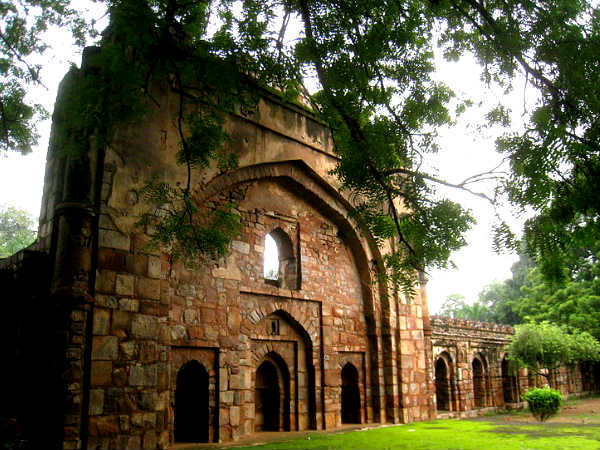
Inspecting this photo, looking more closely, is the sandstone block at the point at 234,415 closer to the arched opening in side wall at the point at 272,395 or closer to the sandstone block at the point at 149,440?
the arched opening in side wall at the point at 272,395

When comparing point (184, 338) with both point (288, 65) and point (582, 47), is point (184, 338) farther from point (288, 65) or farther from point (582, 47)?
point (582, 47)

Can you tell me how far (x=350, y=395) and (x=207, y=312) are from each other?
385 centimetres

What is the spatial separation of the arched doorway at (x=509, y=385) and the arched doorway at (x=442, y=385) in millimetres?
3668

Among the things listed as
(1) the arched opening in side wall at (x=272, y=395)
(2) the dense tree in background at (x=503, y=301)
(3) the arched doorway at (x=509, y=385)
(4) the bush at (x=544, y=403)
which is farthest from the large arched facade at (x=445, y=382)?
(2) the dense tree in background at (x=503, y=301)

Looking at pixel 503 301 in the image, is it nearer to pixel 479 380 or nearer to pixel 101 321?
pixel 479 380

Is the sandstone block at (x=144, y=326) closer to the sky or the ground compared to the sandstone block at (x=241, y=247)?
closer to the ground

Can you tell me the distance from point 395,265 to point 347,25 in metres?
2.23

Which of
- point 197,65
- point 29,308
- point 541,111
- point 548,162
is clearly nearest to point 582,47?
point 541,111

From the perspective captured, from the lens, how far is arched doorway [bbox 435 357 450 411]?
1304 centimetres

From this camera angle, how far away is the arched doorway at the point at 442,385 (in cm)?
1304

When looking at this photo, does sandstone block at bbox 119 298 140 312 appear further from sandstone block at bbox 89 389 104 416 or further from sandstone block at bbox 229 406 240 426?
sandstone block at bbox 229 406 240 426

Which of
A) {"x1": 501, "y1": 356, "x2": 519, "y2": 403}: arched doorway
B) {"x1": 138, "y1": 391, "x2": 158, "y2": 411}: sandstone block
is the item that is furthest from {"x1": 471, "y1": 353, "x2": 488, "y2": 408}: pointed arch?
{"x1": 138, "y1": 391, "x2": 158, "y2": 411}: sandstone block

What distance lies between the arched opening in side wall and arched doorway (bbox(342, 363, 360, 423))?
5.31ft

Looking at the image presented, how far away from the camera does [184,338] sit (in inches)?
273
